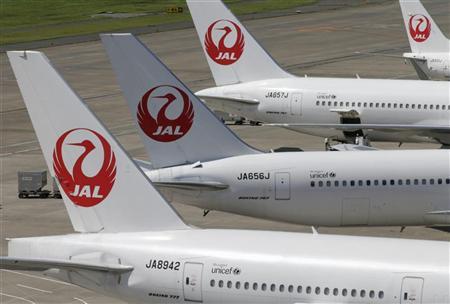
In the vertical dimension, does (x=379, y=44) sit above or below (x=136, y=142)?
above

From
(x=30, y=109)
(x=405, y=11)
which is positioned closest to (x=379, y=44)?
Result: (x=405, y=11)

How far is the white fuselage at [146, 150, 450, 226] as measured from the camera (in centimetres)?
3934

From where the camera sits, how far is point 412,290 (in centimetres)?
2464

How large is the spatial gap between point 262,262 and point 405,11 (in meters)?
56.4

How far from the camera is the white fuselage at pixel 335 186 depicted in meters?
39.3

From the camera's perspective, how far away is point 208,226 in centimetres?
4522

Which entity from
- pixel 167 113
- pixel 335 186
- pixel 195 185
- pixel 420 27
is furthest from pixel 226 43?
pixel 420 27

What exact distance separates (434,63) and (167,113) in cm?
4133

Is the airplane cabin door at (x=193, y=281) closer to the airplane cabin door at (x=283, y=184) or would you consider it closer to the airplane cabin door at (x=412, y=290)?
the airplane cabin door at (x=412, y=290)

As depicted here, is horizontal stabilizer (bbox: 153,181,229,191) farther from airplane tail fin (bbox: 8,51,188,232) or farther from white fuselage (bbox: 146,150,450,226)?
airplane tail fin (bbox: 8,51,188,232)

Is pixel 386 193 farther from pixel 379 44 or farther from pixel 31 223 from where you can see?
pixel 379 44

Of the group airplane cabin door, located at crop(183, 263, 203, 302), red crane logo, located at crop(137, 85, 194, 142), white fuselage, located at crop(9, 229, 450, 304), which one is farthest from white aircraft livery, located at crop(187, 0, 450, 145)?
airplane cabin door, located at crop(183, 263, 203, 302)

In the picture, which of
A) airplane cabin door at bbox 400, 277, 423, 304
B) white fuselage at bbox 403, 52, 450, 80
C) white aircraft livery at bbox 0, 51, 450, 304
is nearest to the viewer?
airplane cabin door at bbox 400, 277, 423, 304

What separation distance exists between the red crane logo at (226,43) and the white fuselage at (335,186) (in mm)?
21002
